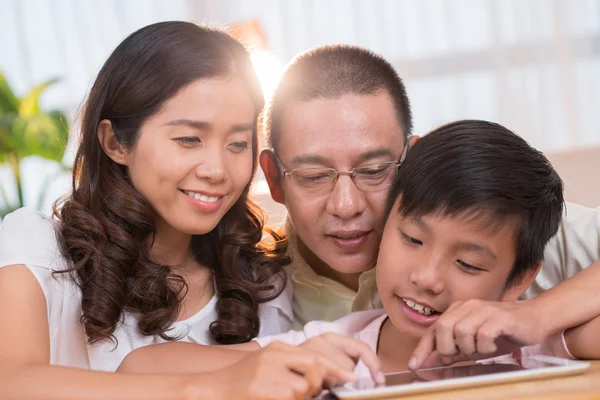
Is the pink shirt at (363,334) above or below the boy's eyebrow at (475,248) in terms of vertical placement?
below

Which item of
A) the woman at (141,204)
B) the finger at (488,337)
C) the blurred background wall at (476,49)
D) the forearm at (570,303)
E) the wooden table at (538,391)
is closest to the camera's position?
the wooden table at (538,391)

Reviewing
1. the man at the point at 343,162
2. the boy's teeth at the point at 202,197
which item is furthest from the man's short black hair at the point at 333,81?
the boy's teeth at the point at 202,197

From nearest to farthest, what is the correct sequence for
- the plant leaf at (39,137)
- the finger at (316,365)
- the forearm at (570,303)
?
the finger at (316,365)
the forearm at (570,303)
the plant leaf at (39,137)

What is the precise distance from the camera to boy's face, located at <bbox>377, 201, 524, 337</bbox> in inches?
52.7

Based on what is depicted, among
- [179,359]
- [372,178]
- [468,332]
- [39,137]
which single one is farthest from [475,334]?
[39,137]

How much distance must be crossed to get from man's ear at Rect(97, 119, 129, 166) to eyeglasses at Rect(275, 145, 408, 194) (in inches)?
15.4

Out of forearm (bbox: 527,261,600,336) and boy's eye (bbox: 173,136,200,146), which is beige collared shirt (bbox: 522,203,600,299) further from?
boy's eye (bbox: 173,136,200,146)

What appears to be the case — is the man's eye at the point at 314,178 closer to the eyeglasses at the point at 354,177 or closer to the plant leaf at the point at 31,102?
the eyeglasses at the point at 354,177

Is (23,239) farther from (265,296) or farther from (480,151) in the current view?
(480,151)

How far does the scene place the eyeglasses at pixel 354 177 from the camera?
5.57 feet

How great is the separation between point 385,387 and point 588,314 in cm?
50

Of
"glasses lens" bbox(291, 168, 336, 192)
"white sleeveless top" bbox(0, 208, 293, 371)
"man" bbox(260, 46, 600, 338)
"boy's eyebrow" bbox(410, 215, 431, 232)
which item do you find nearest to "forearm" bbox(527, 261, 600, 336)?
"boy's eyebrow" bbox(410, 215, 431, 232)

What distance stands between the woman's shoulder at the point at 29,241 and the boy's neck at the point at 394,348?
68 centimetres

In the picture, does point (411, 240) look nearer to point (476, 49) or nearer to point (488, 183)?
point (488, 183)
